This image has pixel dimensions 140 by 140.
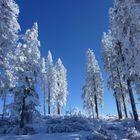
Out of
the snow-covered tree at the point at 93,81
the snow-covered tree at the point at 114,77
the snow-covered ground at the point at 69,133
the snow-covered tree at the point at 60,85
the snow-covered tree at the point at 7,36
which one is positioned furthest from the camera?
the snow-covered tree at the point at 60,85

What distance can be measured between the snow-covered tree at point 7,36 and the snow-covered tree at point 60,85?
145 ft

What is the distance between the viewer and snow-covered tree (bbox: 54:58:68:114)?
67.9m

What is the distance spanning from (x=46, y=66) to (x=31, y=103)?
1519 inches

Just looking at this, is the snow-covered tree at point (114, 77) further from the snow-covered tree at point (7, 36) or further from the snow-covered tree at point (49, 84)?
the snow-covered tree at point (49, 84)

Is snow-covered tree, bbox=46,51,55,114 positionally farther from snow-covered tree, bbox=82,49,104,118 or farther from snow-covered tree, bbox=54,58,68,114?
snow-covered tree, bbox=82,49,104,118

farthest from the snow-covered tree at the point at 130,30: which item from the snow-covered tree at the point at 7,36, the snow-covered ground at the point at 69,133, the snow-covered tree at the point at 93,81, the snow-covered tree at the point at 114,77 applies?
the snow-covered tree at the point at 93,81

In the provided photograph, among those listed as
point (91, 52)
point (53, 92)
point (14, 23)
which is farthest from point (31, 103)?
point (53, 92)

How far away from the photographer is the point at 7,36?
22391 millimetres

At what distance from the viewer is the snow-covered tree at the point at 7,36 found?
22.0 metres

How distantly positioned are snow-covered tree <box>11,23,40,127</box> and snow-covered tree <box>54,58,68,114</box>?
113 ft

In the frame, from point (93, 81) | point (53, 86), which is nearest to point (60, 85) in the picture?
point (53, 86)

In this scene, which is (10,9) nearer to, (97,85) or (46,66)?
(97,85)

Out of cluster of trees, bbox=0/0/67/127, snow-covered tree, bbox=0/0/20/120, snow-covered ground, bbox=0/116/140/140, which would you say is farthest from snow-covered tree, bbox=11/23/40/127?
Answer: snow-covered tree, bbox=0/0/20/120

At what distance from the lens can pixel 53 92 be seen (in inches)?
2618
